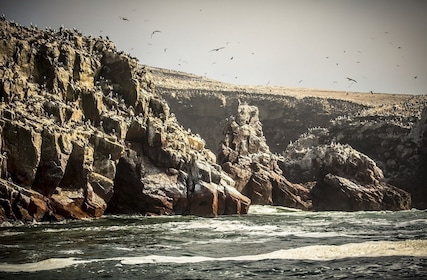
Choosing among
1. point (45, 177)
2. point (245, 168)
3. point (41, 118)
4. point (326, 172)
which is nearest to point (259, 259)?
point (45, 177)

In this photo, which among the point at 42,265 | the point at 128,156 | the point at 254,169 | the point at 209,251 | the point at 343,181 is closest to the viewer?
the point at 42,265

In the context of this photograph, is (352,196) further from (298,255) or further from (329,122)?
(329,122)

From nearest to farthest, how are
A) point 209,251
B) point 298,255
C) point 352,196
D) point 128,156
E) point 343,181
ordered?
point 298,255, point 209,251, point 128,156, point 352,196, point 343,181

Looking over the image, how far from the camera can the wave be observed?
68.4 feet

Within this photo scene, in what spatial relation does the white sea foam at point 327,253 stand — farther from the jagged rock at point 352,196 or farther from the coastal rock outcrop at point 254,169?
the jagged rock at point 352,196

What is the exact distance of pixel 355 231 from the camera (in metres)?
34.5

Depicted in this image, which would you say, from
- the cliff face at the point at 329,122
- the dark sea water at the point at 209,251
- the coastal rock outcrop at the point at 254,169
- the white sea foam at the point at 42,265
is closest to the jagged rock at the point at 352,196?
the coastal rock outcrop at the point at 254,169

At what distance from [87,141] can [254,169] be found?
94.6 feet

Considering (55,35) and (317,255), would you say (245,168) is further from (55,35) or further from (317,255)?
(317,255)

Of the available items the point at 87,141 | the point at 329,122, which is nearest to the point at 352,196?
the point at 87,141

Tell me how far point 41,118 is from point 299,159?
49580 millimetres

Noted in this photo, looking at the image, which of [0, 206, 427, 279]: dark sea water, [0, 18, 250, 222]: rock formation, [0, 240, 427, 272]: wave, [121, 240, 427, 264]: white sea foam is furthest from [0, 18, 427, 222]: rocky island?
[121, 240, 427, 264]: white sea foam

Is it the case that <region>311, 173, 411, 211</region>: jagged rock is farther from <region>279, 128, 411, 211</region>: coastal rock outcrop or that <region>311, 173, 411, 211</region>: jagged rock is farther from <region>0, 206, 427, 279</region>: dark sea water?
<region>0, 206, 427, 279</region>: dark sea water

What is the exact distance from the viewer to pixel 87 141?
45.7m
